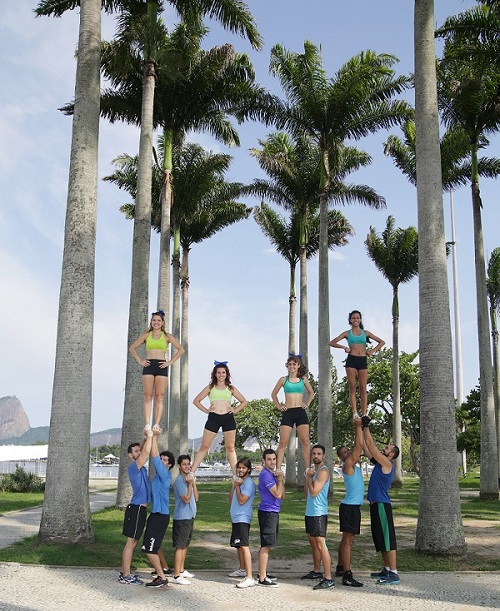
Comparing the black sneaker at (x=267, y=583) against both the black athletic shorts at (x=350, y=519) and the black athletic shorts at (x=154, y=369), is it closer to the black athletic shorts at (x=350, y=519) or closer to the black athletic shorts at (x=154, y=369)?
the black athletic shorts at (x=350, y=519)

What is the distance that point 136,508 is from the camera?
360 inches

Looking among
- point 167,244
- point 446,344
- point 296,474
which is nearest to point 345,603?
point 446,344

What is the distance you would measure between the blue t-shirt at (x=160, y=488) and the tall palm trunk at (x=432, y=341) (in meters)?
4.87

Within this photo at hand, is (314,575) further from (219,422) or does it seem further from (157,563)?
(219,422)

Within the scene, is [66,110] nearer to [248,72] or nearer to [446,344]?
[248,72]

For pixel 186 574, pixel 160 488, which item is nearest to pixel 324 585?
pixel 186 574

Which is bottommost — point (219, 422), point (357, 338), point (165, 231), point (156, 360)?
point (219, 422)

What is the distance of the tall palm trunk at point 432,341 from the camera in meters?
11.5

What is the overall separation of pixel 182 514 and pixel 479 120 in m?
21.4

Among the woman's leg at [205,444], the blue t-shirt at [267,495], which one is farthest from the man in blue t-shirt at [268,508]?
the woman's leg at [205,444]

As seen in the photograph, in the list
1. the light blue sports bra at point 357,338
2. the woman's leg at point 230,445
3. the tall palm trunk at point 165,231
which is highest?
the tall palm trunk at point 165,231

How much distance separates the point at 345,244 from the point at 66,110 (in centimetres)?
1667

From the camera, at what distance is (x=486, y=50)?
2186cm

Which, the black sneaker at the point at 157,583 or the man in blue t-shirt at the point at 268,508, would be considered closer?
the black sneaker at the point at 157,583
